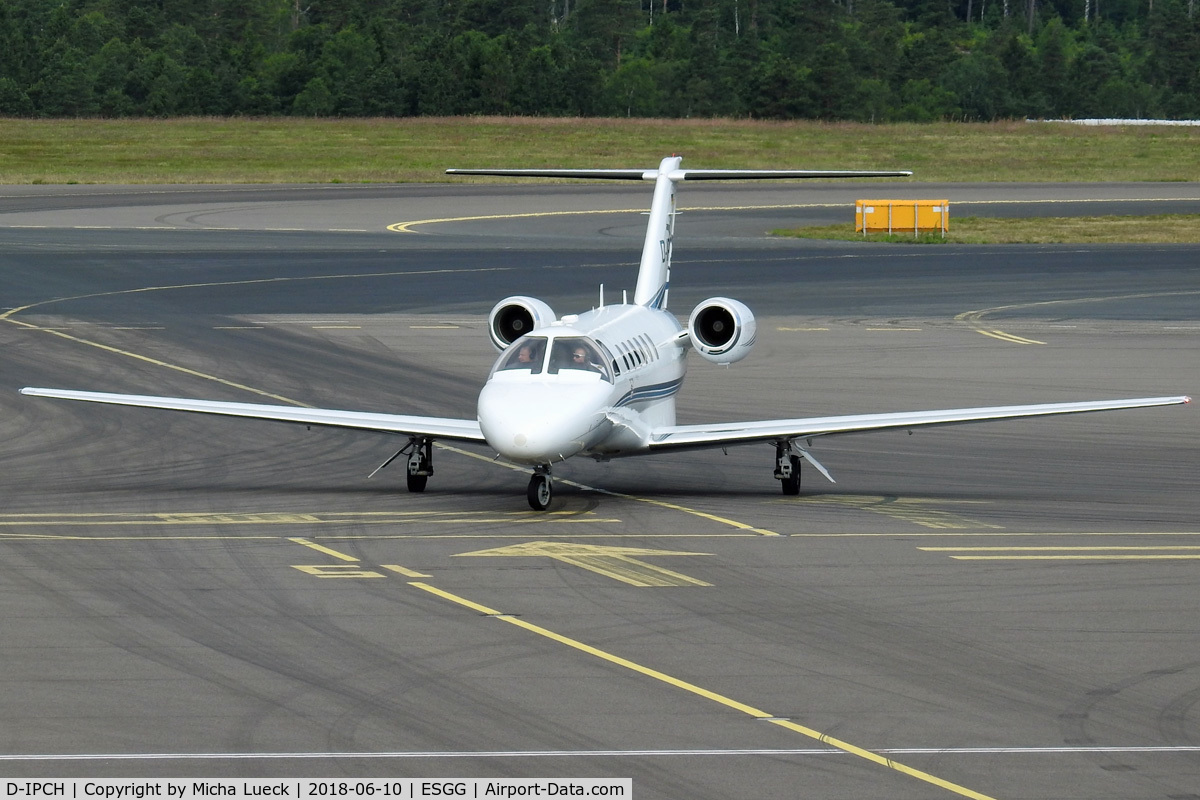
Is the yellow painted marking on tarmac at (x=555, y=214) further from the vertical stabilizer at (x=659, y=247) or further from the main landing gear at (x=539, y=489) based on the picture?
the main landing gear at (x=539, y=489)

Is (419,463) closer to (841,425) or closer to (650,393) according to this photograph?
(650,393)

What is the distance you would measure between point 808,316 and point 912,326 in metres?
2.92

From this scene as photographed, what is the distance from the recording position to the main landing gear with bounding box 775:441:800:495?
22891mm

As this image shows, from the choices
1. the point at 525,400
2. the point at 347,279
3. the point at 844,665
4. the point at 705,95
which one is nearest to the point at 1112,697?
the point at 844,665

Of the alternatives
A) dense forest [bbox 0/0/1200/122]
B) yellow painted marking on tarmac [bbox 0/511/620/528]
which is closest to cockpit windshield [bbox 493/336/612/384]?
yellow painted marking on tarmac [bbox 0/511/620/528]

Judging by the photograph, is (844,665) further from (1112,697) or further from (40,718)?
(40,718)

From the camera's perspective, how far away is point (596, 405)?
2094 cm

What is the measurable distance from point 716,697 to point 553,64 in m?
134

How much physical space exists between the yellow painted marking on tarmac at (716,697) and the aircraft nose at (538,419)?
3282 millimetres

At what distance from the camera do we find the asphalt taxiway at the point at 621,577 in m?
12.0

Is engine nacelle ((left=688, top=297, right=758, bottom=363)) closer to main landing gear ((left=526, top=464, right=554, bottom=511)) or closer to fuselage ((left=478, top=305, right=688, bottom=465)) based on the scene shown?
fuselage ((left=478, top=305, right=688, bottom=465))

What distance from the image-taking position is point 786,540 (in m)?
19.8

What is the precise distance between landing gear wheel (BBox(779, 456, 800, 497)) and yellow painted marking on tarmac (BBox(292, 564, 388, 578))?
6.96 meters

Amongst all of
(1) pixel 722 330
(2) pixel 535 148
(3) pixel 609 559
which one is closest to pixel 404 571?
(3) pixel 609 559
